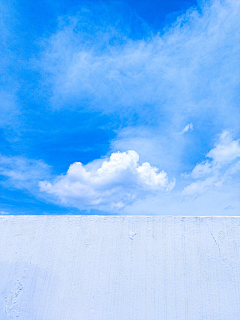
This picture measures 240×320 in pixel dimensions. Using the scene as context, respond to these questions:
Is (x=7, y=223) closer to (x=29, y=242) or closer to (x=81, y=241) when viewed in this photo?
(x=29, y=242)

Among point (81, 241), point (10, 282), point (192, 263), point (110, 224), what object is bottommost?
point (10, 282)

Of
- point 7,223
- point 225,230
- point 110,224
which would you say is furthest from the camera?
point 7,223

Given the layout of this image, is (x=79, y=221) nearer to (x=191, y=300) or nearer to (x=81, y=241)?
(x=81, y=241)

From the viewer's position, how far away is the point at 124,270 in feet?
12.1

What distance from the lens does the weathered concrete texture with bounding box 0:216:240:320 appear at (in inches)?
138

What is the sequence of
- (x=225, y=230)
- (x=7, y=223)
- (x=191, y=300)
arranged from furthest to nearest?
1. (x=7, y=223)
2. (x=225, y=230)
3. (x=191, y=300)

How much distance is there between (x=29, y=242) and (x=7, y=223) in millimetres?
545

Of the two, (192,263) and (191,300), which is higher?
(192,263)

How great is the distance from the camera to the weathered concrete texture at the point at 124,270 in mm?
3504

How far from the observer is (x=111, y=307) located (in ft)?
11.8

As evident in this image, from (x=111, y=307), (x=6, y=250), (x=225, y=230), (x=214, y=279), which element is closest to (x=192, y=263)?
(x=214, y=279)

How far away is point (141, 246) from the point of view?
3777 mm

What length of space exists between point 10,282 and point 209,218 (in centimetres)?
319

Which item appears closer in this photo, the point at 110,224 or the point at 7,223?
the point at 110,224
